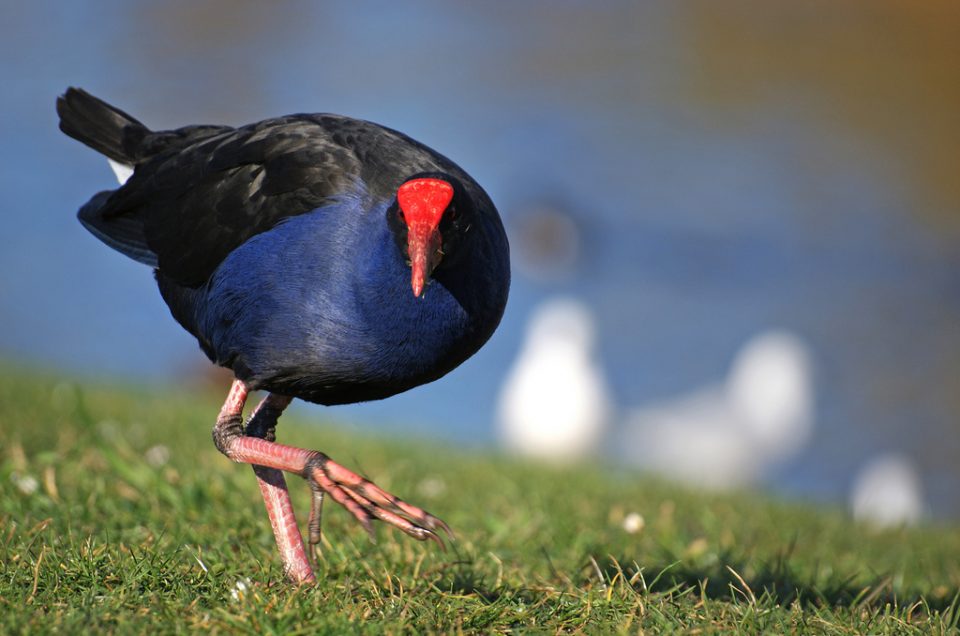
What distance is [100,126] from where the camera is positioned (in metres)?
4.39

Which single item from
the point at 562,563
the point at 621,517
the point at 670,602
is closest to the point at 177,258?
the point at 562,563

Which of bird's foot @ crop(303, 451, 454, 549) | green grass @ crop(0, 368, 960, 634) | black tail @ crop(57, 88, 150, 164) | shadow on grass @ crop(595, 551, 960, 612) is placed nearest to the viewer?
green grass @ crop(0, 368, 960, 634)

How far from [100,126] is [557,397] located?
7.51 metres

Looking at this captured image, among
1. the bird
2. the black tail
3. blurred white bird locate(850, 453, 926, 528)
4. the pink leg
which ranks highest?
the black tail

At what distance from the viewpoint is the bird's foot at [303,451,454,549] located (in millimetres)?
2980

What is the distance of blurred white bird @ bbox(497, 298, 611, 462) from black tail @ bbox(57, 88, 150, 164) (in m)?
7.07

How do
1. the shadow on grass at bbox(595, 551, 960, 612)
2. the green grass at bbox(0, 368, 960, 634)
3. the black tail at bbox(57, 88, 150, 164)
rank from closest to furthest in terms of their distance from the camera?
1. the green grass at bbox(0, 368, 960, 634)
2. the shadow on grass at bbox(595, 551, 960, 612)
3. the black tail at bbox(57, 88, 150, 164)

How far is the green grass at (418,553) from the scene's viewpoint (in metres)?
2.71

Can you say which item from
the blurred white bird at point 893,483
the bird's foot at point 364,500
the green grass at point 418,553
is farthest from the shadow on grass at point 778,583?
the blurred white bird at point 893,483

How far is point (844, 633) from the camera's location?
2.79 metres

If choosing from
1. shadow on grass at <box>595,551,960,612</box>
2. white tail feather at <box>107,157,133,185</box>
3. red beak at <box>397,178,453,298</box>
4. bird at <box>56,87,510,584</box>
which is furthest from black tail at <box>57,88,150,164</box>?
shadow on grass at <box>595,551,960,612</box>

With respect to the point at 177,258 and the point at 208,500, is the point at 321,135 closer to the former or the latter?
the point at 177,258

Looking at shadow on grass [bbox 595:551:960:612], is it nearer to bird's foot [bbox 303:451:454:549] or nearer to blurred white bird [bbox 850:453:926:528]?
bird's foot [bbox 303:451:454:549]

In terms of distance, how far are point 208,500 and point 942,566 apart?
10.2 ft
